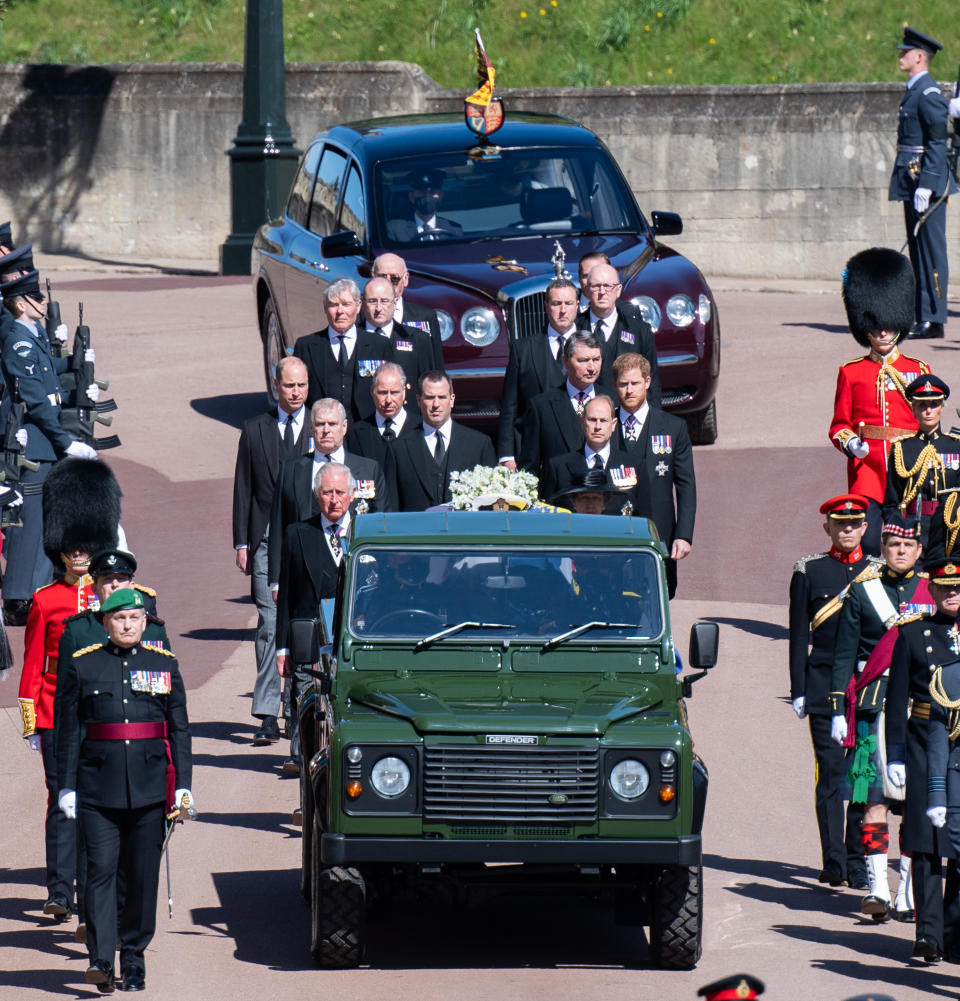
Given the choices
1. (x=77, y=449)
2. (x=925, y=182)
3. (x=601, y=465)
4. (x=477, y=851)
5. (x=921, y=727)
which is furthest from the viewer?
(x=925, y=182)

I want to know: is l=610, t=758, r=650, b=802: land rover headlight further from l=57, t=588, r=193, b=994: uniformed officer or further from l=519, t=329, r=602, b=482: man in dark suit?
l=519, t=329, r=602, b=482: man in dark suit

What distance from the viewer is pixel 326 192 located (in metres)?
18.9

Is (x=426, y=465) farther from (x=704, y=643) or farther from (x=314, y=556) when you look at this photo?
(x=704, y=643)

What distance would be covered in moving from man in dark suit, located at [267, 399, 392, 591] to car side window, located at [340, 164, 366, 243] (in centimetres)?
582

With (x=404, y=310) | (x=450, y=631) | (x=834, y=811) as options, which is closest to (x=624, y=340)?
(x=404, y=310)

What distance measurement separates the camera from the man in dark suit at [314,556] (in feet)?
37.1

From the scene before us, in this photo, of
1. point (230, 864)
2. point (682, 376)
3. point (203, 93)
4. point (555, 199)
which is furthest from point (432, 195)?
point (203, 93)

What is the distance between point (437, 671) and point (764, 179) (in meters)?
18.5

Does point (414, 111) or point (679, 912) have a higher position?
point (414, 111)

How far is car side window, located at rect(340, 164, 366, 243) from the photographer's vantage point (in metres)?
17.8

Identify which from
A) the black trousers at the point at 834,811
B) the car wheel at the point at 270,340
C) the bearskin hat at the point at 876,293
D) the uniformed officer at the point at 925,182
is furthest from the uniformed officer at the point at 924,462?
the uniformed officer at the point at 925,182

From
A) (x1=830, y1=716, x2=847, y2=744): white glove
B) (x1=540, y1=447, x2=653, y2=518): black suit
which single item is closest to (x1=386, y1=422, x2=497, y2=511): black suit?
(x1=540, y1=447, x2=653, y2=518): black suit

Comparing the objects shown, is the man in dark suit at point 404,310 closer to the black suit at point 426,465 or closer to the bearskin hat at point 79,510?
the black suit at point 426,465

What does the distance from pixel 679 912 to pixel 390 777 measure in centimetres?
121
